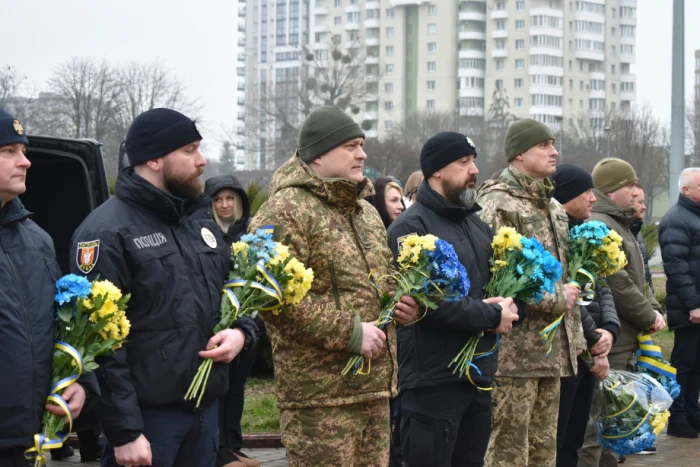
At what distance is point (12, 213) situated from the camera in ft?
13.6

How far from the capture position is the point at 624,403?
7.59 metres

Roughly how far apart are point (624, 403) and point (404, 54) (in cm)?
13492

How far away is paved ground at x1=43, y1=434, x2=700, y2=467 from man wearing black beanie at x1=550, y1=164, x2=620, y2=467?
1.56m

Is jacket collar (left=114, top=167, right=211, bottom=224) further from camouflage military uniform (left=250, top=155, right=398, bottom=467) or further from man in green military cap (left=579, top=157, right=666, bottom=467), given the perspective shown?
man in green military cap (left=579, top=157, right=666, bottom=467)

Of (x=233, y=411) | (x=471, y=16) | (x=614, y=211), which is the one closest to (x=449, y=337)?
(x=233, y=411)

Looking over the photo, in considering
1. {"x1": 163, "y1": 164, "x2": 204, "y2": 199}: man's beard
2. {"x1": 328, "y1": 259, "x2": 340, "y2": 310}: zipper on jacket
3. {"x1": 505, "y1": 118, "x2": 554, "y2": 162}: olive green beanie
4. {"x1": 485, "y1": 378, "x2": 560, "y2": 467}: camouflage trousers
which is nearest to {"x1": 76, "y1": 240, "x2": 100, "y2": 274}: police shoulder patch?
{"x1": 163, "y1": 164, "x2": 204, "y2": 199}: man's beard

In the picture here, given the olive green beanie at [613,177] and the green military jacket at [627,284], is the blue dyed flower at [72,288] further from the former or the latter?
the olive green beanie at [613,177]

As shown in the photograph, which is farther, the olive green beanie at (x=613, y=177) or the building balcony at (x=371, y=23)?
the building balcony at (x=371, y=23)

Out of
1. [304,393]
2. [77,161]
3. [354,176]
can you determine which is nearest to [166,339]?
[304,393]

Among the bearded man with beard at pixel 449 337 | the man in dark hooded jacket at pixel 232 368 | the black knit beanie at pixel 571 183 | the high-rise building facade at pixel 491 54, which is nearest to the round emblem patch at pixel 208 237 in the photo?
the bearded man with beard at pixel 449 337

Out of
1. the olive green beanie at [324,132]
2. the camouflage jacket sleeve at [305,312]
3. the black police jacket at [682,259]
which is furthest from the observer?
the black police jacket at [682,259]

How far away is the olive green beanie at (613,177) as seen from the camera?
8.61m

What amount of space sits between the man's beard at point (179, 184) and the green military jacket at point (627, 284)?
4.44m

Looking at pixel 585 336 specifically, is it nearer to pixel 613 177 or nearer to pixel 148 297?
pixel 613 177
